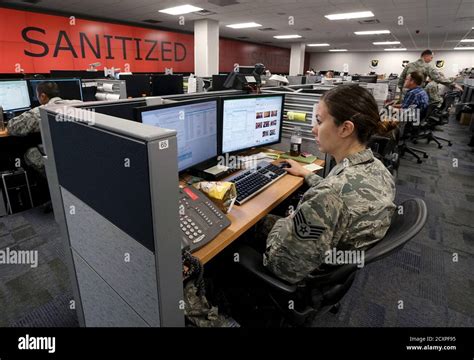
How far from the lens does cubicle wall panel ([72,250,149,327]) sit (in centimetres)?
91

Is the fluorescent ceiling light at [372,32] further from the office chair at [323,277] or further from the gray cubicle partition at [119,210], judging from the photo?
the gray cubicle partition at [119,210]

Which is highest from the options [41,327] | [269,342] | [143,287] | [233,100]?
[233,100]

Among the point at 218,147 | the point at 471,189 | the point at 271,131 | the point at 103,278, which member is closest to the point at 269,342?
the point at 103,278

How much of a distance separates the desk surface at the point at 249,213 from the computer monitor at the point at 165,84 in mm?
3135

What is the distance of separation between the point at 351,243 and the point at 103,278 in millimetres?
833

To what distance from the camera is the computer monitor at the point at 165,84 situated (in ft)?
13.3

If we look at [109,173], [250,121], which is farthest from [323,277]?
[250,121]

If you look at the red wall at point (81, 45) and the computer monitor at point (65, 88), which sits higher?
the red wall at point (81, 45)

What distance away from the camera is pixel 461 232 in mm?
2443

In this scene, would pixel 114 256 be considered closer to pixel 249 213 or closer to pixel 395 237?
pixel 249 213

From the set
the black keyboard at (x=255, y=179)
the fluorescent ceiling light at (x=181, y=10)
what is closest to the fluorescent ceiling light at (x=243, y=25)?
the fluorescent ceiling light at (x=181, y=10)

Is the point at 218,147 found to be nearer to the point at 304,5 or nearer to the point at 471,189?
the point at 471,189

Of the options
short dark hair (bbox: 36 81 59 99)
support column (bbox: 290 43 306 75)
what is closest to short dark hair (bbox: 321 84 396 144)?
short dark hair (bbox: 36 81 59 99)

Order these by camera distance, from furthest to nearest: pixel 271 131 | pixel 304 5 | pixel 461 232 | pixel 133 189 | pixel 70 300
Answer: pixel 304 5 → pixel 461 232 → pixel 271 131 → pixel 70 300 → pixel 133 189
